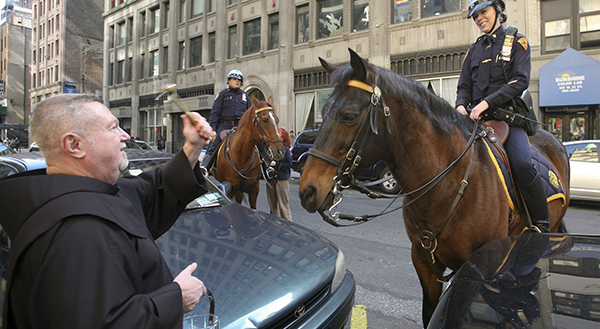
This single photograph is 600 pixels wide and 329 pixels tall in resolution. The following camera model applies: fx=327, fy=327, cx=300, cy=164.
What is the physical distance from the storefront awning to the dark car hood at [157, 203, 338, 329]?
1527cm

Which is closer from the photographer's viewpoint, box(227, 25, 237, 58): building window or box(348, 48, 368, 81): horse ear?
box(348, 48, 368, 81): horse ear

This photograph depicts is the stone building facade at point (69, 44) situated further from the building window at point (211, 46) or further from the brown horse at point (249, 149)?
the brown horse at point (249, 149)

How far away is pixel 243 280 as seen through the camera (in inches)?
77.2

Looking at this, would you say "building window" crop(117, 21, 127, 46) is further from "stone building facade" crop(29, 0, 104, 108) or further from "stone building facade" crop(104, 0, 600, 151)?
"stone building facade" crop(29, 0, 104, 108)

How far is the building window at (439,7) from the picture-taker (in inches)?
648

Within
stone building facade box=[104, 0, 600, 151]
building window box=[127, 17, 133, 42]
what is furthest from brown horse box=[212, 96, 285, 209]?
building window box=[127, 17, 133, 42]

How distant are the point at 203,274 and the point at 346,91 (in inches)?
57.2

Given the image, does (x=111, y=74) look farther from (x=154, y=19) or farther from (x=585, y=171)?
(x=585, y=171)

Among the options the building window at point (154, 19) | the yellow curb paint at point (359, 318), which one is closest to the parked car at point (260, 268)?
the yellow curb paint at point (359, 318)

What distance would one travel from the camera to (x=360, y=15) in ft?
64.6

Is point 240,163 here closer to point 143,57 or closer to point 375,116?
point 375,116

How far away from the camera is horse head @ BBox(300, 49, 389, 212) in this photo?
1.99m

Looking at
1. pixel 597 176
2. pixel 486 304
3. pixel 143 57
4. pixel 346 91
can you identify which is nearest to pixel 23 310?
pixel 486 304

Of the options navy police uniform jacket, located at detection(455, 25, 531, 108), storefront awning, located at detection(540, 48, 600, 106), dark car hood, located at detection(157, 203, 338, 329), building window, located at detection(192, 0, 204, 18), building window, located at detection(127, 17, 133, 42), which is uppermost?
building window, located at detection(127, 17, 133, 42)
